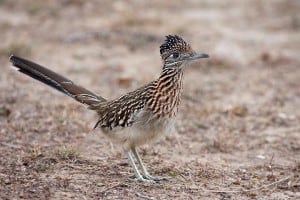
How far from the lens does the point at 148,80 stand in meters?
10.1

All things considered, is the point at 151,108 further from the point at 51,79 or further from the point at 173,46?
the point at 51,79

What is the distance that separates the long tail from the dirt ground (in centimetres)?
53

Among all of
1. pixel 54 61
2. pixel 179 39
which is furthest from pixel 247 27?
pixel 179 39

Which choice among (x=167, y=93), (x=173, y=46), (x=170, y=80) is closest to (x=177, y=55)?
(x=173, y=46)

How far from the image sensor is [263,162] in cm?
740

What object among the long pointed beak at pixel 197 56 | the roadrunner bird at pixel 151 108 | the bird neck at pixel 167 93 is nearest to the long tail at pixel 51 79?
the roadrunner bird at pixel 151 108

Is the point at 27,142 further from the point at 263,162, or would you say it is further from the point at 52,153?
the point at 263,162

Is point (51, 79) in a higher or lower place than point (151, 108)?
higher

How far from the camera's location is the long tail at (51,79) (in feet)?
22.4

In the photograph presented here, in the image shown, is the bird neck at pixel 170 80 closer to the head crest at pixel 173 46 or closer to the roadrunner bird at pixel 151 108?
the roadrunner bird at pixel 151 108

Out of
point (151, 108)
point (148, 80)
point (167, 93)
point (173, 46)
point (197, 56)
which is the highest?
point (148, 80)

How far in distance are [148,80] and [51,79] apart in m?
3.36

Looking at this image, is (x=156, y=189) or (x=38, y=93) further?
(x=38, y=93)

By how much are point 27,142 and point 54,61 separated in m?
3.65
